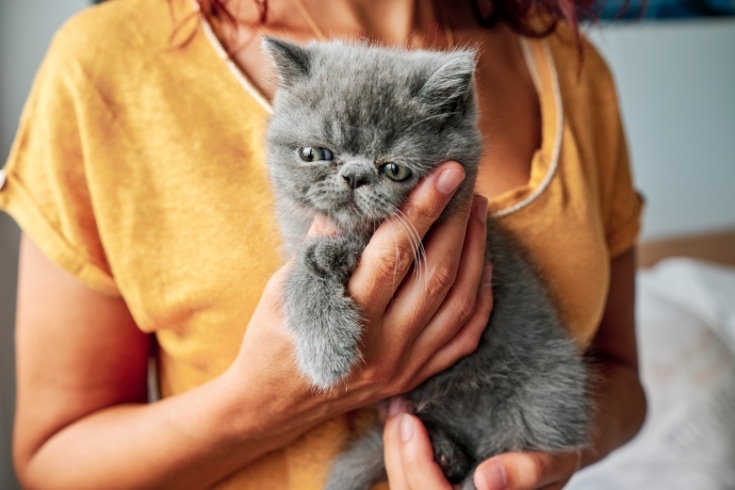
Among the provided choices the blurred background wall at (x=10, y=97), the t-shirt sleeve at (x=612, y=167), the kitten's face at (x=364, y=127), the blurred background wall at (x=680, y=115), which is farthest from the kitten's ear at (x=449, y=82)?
the blurred background wall at (x=680, y=115)

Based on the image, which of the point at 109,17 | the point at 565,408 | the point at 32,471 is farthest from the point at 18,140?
the point at 565,408

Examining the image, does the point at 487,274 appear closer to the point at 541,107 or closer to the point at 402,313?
the point at 402,313

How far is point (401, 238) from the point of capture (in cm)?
67

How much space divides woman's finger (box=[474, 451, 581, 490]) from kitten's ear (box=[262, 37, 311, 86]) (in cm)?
51

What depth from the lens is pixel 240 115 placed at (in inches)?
33.7

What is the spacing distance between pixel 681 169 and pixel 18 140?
7.94 ft

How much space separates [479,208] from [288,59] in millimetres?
284

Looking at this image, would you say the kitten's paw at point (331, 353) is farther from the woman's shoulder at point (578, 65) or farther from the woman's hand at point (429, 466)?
the woman's shoulder at point (578, 65)

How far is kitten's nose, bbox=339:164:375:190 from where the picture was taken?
2.17 ft

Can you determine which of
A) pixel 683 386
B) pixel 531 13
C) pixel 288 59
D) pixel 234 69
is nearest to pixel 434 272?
pixel 288 59

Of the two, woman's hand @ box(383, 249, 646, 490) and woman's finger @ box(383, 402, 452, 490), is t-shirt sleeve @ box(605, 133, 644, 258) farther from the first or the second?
woman's finger @ box(383, 402, 452, 490)

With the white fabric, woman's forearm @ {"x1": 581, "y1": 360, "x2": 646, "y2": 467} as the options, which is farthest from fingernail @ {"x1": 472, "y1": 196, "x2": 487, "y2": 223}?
the white fabric

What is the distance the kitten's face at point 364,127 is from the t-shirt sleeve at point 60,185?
27 cm

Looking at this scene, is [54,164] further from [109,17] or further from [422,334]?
[422,334]
